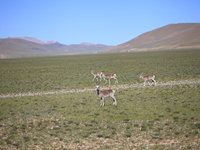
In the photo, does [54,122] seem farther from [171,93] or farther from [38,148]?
[171,93]

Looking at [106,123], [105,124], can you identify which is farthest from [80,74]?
[105,124]

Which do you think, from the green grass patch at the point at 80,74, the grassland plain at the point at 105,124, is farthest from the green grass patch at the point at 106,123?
the green grass patch at the point at 80,74

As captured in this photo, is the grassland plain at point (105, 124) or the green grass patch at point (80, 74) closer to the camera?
the grassland plain at point (105, 124)

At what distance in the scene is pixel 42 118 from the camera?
15.7m

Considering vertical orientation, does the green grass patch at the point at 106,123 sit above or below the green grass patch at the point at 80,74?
below

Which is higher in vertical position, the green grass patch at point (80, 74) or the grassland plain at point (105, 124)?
the green grass patch at point (80, 74)

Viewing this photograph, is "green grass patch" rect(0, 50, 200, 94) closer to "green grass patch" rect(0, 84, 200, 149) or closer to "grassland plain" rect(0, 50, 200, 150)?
"green grass patch" rect(0, 84, 200, 149)

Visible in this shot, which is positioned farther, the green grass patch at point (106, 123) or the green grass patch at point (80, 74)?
the green grass patch at point (80, 74)

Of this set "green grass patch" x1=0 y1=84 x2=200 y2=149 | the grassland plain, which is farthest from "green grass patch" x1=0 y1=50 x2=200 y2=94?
the grassland plain

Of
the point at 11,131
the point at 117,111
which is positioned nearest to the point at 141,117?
the point at 117,111

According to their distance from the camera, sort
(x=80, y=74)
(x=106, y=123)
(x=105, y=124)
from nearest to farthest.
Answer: (x=105, y=124) → (x=106, y=123) → (x=80, y=74)

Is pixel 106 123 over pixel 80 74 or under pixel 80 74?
under

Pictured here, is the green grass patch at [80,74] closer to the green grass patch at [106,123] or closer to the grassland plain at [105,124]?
the green grass patch at [106,123]

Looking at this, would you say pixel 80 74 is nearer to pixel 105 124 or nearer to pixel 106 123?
pixel 106 123
